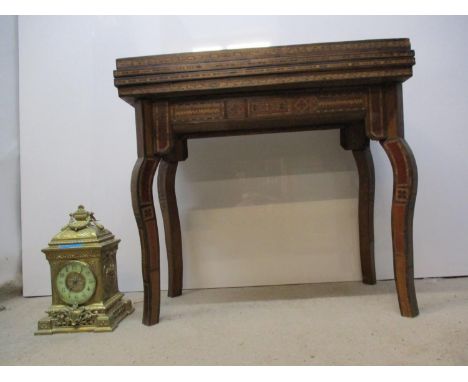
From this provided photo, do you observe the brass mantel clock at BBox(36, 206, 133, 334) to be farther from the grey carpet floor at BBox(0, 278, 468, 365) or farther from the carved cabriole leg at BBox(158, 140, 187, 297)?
the carved cabriole leg at BBox(158, 140, 187, 297)

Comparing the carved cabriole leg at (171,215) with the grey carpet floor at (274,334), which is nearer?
the grey carpet floor at (274,334)

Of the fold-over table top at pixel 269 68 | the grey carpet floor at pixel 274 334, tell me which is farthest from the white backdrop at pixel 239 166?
the fold-over table top at pixel 269 68

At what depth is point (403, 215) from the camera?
960 mm

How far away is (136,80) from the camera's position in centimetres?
96

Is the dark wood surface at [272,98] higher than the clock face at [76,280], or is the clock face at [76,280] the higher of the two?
the dark wood surface at [272,98]

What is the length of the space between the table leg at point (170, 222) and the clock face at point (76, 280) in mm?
353

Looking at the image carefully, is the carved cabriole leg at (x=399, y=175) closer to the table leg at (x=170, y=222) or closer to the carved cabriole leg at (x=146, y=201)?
the carved cabriole leg at (x=146, y=201)

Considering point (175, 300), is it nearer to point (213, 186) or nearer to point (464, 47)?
point (213, 186)

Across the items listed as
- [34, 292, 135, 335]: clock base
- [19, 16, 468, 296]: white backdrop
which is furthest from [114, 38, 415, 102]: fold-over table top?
[34, 292, 135, 335]: clock base

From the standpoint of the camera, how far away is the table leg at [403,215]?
95 centimetres

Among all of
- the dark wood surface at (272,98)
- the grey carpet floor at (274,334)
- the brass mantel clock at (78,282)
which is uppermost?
the dark wood surface at (272,98)

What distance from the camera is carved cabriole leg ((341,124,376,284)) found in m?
1.35

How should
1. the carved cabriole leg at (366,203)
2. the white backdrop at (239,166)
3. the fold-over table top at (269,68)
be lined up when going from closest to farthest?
the fold-over table top at (269,68) → the carved cabriole leg at (366,203) → the white backdrop at (239,166)

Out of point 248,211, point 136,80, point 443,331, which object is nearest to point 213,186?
point 248,211
